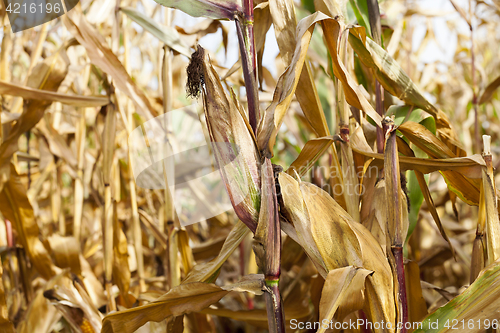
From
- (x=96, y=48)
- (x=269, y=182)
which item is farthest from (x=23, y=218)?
(x=269, y=182)

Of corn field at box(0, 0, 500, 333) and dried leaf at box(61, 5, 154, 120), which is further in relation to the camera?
dried leaf at box(61, 5, 154, 120)

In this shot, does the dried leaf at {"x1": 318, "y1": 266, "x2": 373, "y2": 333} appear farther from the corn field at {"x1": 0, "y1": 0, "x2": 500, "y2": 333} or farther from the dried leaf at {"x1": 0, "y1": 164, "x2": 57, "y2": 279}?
the dried leaf at {"x1": 0, "y1": 164, "x2": 57, "y2": 279}

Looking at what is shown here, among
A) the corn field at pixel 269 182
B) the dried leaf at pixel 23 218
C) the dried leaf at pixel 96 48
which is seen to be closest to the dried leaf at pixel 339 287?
the corn field at pixel 269 182

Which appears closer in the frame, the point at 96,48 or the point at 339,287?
the point at 339,287

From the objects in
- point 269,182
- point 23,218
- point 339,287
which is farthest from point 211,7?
point 23,218

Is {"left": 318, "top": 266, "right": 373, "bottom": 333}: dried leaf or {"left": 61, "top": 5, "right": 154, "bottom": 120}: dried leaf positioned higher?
{"left": 61, "top": 5, "right": 154, "bottom": 120}: dried leaf

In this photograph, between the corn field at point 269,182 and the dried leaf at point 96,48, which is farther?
the dried leaf at point 96,48

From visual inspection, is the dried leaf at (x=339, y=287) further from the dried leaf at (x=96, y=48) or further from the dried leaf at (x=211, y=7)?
the dried leaf at (x=96, y=48)

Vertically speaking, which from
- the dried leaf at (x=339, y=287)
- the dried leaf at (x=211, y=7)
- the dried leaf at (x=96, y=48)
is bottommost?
the dried leaf at (x=339, y=287)

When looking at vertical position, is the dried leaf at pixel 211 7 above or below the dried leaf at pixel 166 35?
below

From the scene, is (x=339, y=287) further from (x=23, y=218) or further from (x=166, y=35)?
(x=23, y=218)

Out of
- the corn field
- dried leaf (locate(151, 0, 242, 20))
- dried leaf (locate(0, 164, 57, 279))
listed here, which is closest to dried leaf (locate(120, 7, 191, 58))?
the corn field

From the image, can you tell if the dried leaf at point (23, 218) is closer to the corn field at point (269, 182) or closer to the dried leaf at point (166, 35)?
the corn field at point (269, 182)

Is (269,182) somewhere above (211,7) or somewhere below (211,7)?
below
